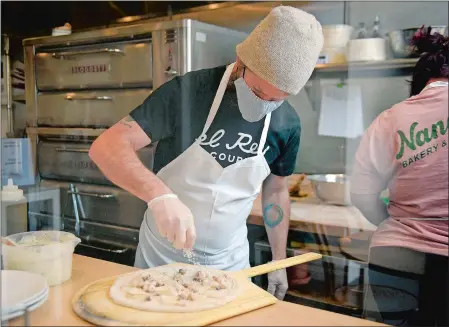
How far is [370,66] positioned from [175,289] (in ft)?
2.21

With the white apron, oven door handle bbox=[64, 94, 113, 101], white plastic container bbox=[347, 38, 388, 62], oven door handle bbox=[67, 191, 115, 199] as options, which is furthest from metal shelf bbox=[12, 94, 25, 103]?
white plastic container bbox=[347, 38, 388, 62]

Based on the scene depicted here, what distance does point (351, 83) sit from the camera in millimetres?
1230

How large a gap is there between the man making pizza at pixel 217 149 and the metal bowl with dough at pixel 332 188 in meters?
0.09

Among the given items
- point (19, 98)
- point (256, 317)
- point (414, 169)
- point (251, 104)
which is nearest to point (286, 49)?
point (251, 104)

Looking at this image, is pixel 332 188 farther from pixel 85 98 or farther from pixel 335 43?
pixel 85 98

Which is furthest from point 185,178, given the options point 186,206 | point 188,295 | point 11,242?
point 11,242

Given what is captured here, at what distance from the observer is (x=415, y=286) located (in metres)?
1.09

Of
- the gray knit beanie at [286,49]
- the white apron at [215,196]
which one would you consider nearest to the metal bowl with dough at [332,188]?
the white apron at [215,196]

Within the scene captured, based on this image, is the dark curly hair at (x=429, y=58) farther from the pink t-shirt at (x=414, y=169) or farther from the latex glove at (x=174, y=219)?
the latex glove at (x=174, y=219)

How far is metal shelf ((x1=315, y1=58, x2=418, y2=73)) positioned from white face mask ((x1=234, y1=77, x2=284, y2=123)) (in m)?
0.17

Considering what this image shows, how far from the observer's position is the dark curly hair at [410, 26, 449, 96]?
3.43 feet

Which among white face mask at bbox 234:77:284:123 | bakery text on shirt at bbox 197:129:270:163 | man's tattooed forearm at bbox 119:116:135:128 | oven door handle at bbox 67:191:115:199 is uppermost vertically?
white face mask at bbox 234:77:284:123

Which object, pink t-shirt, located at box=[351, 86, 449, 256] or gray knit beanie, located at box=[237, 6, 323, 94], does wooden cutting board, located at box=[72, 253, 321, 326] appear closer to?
pink t-shirt, located at box=[351, 86, 449, 256]

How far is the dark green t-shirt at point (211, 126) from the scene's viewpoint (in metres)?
1.14
